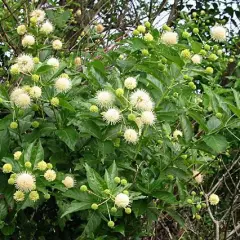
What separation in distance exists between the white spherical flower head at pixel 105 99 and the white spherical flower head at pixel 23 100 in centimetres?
19

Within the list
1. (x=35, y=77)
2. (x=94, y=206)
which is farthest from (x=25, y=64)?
(x=94, y=206)

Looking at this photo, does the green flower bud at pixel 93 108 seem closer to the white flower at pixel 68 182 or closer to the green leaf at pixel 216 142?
the white flower at pixel 68 182

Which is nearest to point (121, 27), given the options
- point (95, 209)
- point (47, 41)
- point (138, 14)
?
point (138, 14)

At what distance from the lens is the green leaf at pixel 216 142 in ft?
5.12

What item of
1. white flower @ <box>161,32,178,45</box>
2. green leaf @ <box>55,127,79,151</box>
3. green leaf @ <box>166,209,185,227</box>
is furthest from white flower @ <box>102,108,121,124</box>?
green leaf @ <box>166,209,185,227</box>

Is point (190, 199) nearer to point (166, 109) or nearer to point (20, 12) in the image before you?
point (166, 109)

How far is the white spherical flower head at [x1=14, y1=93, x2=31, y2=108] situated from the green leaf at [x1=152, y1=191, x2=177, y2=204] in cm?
46

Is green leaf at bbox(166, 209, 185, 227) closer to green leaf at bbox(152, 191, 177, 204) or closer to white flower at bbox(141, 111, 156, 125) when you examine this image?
green leaf at bbox(152, 191, 177, 204)

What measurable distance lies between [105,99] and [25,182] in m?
0.32

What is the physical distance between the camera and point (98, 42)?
104 inches

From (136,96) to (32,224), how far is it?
58 centimetres

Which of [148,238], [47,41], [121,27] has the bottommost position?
[148,238]

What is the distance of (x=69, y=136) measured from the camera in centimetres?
155

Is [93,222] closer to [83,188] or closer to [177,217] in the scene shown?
[83,188]
